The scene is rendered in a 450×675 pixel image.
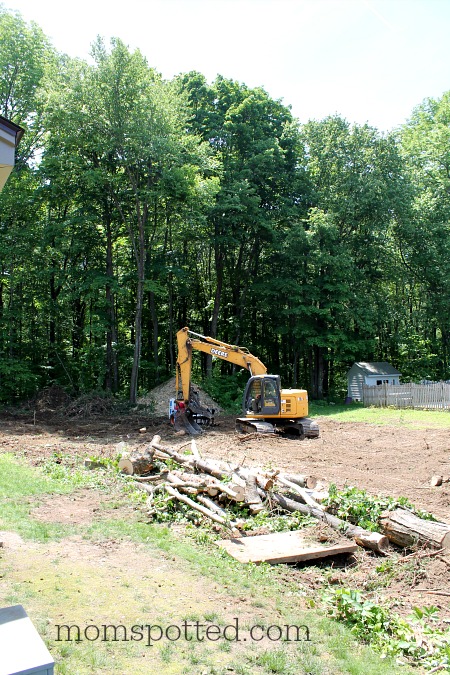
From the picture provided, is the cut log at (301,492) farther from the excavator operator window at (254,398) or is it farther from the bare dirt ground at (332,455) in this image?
the excavator operator window at (254,398)

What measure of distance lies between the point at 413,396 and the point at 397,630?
77.5 feet

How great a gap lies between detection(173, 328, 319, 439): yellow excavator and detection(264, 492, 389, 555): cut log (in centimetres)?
824

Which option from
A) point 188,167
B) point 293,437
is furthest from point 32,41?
point 293,437

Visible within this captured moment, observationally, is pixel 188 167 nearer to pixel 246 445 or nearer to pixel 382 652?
pixel 246 445

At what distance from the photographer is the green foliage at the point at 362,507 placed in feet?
24.7

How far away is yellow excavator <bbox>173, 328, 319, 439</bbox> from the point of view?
17156mm

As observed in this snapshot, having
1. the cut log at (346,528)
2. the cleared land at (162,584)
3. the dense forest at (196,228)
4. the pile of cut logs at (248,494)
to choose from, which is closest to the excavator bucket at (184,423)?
the pile of cut logs at (248,494)

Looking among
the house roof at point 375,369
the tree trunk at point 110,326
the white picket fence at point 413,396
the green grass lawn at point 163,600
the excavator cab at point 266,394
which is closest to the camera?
the green grass lawn at point 163,600

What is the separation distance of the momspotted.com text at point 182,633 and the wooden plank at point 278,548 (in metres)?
1.58

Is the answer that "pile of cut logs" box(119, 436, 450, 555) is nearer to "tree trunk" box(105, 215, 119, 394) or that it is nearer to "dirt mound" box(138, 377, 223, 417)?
"dirt mound" box(138, 377, 223, 417)

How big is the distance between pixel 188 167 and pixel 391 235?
18.0 meters

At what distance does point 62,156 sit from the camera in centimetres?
2484

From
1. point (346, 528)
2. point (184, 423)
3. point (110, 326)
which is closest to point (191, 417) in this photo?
point (184, 423)

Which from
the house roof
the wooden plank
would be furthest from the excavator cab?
the house roof
